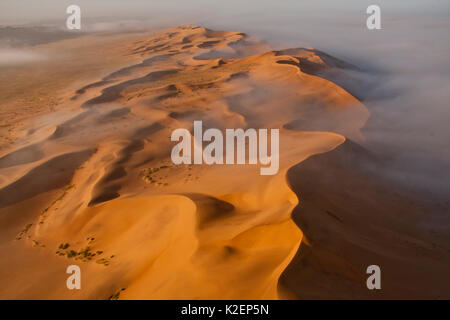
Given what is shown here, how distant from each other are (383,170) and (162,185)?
4.17 m

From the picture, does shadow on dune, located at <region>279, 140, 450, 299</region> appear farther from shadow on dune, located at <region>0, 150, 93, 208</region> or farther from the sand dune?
shadow on dune, located at <region>0, 150, 93, 208</region>

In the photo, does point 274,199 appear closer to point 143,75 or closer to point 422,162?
point 422,162

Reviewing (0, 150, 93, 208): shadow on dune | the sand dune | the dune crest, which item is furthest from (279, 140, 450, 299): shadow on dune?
(0, 150, 93, 208): shadow on dune

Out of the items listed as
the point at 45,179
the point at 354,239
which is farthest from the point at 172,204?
the point at 45,179

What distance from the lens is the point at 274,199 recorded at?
4691 millimetres

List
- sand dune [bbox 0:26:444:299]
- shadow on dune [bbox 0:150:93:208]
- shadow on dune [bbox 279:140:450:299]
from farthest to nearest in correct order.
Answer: shadow on dune [bbox 0:150:93:208] → sand dune [bbox 0:26:444:299] → shadow on dune [bbox 279:140:450:299]

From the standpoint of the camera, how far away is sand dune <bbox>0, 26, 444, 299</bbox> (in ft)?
11.0

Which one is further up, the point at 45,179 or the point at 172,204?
the point at 172,204

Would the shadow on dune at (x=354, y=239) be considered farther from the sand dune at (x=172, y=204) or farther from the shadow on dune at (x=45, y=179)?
the shadow on dune at (x=45, y=179)

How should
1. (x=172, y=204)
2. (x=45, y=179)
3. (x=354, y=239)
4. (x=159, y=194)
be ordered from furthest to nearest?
(x=45, y=179), (x=159, y=194), (x=172, y=204), (x=354, y=239)

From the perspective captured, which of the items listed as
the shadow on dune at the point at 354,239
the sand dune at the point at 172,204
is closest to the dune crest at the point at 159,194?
the sand dune at the point at 172,204

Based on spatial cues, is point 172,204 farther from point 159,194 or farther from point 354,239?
point 354,239

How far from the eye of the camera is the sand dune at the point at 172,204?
3342 mm

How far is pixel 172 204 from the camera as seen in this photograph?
5.09 metres
